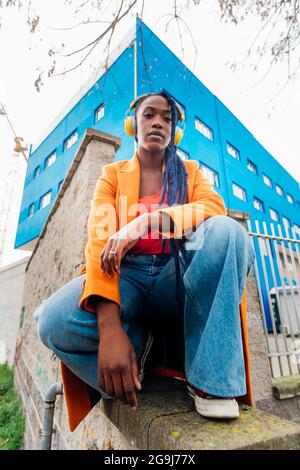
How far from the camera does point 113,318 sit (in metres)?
0.87

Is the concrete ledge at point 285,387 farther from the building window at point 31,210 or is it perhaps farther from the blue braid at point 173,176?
the building window at point 31,210

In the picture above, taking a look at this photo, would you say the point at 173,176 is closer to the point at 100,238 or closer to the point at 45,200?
the point at 100,238

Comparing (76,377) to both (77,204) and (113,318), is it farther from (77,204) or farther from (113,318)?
(77,204)

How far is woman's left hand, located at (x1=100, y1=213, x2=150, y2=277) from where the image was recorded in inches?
37.2

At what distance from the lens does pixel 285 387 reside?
2.82 metres

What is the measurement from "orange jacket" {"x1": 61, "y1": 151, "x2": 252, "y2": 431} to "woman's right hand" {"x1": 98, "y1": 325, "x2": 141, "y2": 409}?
137 mm

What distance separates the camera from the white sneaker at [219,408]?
765mm

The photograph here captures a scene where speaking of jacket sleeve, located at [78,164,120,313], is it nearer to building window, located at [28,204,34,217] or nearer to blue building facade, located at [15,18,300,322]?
blue building facade, located at [15,18,300,322]

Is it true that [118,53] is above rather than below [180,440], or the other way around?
above

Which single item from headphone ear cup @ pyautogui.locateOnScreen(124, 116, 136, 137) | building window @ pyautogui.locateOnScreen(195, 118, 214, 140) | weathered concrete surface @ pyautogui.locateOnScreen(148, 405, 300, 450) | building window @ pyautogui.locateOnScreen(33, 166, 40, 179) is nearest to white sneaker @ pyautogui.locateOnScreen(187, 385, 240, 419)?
weathered concrete surface @ pyautogui.locateOnScreen(148, 405, 300, 450)

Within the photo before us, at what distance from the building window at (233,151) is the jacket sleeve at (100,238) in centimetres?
1486

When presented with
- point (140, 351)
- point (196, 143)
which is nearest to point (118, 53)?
point (196, 143)

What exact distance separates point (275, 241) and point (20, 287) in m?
9.30
